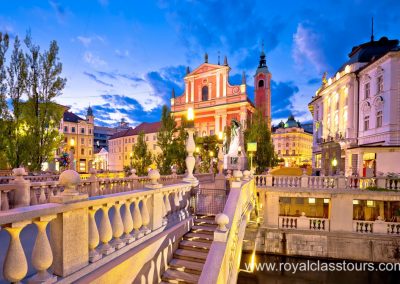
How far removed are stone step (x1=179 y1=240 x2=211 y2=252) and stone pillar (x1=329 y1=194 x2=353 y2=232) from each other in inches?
519

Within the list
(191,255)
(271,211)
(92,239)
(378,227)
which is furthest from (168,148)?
(92,239)

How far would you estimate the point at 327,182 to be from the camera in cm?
1688

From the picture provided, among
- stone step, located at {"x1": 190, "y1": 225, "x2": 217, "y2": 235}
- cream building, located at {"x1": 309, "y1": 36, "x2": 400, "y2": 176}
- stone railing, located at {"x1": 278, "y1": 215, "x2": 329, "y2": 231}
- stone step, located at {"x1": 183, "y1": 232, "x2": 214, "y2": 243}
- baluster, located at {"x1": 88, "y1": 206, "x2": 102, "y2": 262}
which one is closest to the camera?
baluster, located at {"x1": 88, "y1": 206, "x2": 102, "y2": 262}

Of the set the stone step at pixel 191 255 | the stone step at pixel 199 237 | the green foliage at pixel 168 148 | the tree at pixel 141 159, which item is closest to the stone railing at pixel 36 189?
the stone step at pixel 191 255

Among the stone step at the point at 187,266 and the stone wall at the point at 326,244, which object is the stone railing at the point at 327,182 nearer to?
the stone wall at the point at 326,244

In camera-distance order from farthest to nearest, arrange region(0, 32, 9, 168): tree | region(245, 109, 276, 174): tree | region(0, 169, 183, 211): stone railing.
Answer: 1. region(245, 109, 276, 174): tree
2. region(0, 32, 9, 168): tree
3. region(0, 169, 183, 211): stone railing

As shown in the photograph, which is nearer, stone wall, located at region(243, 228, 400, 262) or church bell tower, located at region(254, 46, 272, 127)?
stone wall, located at region(243, 228, 400, 262)

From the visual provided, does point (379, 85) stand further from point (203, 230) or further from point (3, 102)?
point (3, 102)

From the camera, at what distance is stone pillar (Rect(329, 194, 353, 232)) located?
52.0 ft

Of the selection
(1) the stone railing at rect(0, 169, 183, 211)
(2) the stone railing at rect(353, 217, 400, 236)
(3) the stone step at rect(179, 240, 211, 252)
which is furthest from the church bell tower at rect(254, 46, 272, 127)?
(3) the stone step at rect(179, 240, 211, 252)

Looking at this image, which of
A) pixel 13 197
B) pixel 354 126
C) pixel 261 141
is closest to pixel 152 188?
pixel 13 197

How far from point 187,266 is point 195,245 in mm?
760

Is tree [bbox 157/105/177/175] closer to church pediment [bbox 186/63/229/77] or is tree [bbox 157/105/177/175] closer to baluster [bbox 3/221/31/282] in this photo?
baluster [bbox 3/221/31/282]

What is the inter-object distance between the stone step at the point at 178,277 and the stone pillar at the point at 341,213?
1399cm
